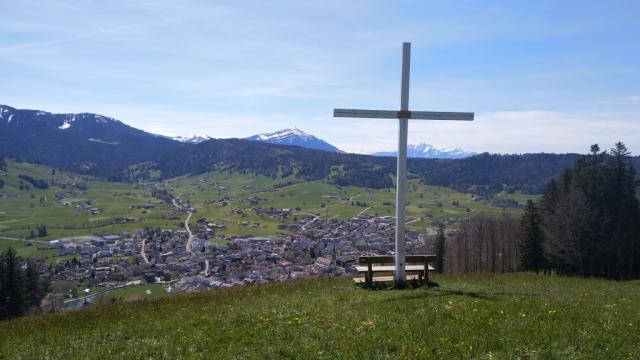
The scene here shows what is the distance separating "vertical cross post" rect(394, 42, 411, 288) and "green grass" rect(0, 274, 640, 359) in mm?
1699

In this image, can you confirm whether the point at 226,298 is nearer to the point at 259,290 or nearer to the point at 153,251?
the point at 259,290

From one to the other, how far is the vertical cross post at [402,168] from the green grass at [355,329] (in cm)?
170

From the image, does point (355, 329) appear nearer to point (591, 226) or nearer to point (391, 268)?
point (391, 268)

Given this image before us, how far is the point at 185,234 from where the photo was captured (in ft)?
441

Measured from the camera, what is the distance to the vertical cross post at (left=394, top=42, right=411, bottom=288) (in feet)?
57.3

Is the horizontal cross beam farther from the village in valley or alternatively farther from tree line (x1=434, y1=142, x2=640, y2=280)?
the village in valley

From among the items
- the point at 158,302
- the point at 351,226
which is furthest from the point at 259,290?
the point at 351,226

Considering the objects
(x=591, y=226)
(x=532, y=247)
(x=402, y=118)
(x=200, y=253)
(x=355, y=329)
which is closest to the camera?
(x=355, y=329)

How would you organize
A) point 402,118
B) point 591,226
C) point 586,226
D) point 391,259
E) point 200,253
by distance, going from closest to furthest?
point 402,118, point 391,259, point 586,226, point 591,226, point 200,253

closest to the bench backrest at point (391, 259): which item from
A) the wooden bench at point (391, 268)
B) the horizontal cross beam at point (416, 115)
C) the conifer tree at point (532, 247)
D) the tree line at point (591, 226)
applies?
the wooden bench at point (391, 268)

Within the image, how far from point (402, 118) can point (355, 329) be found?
9.28 m

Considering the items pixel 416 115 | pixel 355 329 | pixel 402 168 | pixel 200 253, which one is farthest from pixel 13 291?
pixel 200 253

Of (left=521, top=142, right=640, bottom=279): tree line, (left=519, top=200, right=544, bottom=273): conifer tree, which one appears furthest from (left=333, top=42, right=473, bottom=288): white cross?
(left=519, top=200, right=544, bottom=273): conifer tree

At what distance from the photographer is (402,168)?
57.2 feet
